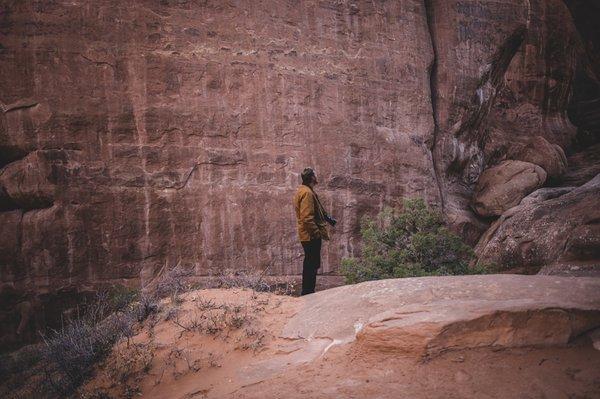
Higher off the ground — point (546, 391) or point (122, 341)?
point (546, 391)

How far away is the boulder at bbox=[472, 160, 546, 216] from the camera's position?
1201 centimetres

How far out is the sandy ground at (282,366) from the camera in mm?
3201

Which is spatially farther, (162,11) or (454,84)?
(454,84)

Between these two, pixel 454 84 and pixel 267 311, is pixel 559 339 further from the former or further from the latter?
pixel 454 84

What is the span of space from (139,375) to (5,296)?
5.04 m

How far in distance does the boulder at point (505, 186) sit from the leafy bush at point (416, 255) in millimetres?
4179

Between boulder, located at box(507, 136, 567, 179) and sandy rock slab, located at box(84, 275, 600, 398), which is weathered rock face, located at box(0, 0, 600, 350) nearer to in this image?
boulder, located at box(507, 136, 567, 179)

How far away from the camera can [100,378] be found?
4.65 metres

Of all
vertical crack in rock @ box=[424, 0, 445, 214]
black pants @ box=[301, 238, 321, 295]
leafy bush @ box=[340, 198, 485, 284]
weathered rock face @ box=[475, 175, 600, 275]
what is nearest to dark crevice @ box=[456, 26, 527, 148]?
vertical crack in rock @ box=[424, 0, 445, 214]

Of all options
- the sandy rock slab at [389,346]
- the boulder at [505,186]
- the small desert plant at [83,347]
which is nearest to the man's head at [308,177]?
the sandy rock slab at [389,346]

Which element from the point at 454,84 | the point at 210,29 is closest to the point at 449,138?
the point at 454,84

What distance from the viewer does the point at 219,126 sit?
32.3ft

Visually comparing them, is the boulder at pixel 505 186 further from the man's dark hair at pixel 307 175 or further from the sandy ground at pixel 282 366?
the sandy ground at pixel 282 366

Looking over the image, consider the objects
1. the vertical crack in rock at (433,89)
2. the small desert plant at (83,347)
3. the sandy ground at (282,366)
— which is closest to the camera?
the sandy ground at (282,366)
